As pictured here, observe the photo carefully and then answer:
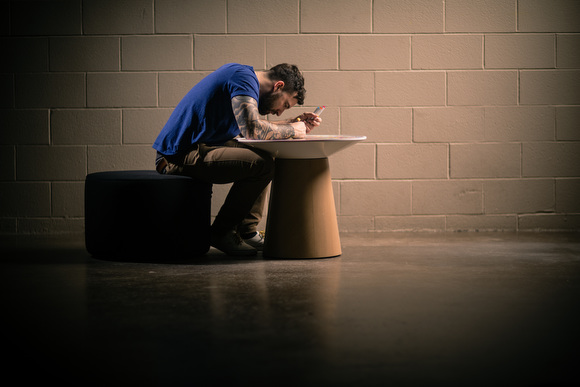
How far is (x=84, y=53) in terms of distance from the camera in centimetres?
366

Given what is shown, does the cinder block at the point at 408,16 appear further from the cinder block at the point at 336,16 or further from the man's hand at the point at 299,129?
the man's hand at the point at 299,129

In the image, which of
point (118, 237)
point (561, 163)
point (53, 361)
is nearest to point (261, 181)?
point (118, 237)

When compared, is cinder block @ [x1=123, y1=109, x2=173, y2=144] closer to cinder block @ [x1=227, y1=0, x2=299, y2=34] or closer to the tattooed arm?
cinder block @ [x1=227, y1=0, x2=299, y2=34]

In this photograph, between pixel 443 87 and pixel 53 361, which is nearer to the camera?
pixel 53 361

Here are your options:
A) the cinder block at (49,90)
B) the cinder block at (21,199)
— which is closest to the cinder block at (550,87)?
the cinder block at (49,90)

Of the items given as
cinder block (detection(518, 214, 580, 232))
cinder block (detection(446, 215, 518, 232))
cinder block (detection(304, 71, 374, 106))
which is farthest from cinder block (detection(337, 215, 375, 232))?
cinder block (detection(518, 214, 580, 232))

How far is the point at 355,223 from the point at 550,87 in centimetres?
134

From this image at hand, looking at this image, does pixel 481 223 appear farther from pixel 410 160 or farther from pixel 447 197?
pixel 410 160

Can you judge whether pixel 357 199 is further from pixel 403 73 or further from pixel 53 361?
pixel 53 361

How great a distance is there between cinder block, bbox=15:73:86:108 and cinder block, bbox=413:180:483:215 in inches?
77.4

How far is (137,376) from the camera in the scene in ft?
4.58

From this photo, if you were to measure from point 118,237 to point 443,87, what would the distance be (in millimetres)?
2002

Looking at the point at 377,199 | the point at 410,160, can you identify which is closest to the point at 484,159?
the point at 410,160

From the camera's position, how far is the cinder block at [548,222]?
12.3ft
